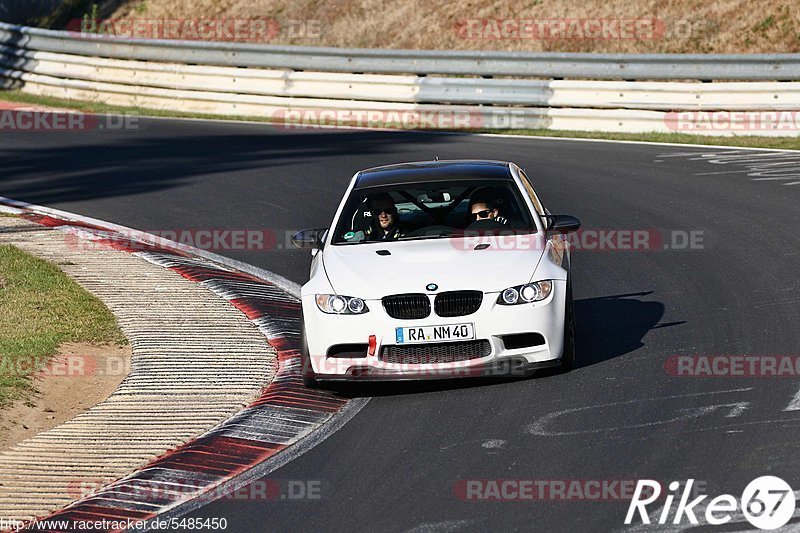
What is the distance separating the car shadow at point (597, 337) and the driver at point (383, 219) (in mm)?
1243

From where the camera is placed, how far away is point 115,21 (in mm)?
33625

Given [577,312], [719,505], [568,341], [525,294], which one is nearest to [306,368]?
[525,294]

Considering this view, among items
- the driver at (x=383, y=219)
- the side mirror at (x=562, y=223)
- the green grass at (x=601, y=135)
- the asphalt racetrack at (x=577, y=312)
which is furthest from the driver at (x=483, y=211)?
the green grass at (x=601, y=135)

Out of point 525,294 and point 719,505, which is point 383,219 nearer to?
point 525,294

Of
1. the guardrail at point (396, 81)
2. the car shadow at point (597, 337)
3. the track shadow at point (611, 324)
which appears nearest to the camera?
the car shadow at point (597, 337)

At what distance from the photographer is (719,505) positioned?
21.5 feet

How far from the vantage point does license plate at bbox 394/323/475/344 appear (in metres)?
8.91

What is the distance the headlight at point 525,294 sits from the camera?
9055mm

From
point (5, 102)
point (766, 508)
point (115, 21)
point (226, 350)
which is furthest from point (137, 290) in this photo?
point (115, 21)

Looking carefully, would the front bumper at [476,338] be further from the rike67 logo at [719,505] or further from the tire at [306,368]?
the rike67 logo at [719,505]

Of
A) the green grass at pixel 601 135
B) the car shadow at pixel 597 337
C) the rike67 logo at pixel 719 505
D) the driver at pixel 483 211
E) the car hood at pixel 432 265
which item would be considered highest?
the green grass at pixel 601 135

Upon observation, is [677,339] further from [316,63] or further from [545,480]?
[316,63]

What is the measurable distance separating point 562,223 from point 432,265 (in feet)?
4.33

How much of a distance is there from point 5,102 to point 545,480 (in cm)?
2276
